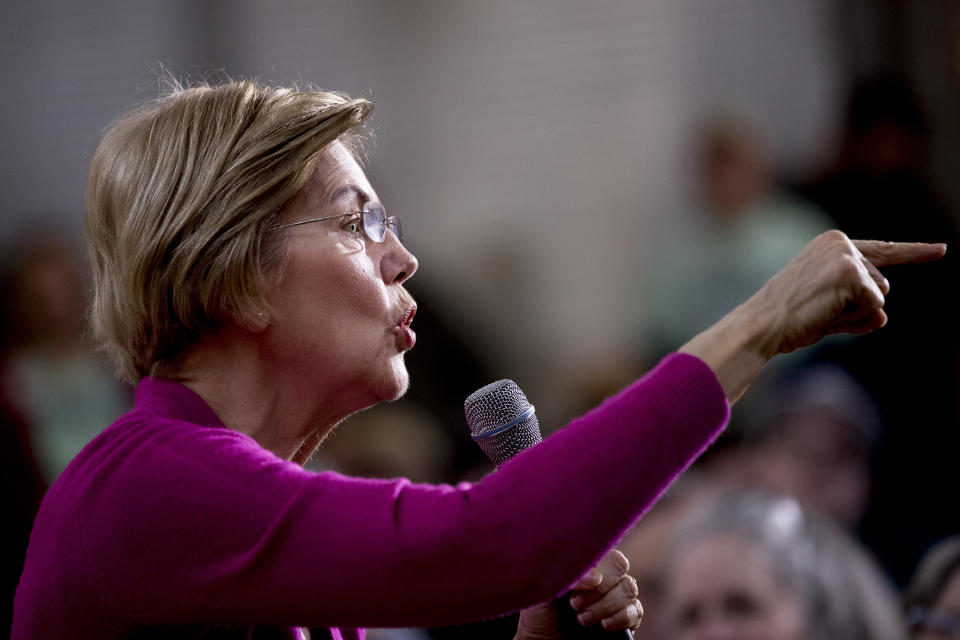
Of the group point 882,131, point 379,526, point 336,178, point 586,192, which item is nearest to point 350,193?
point 336,178

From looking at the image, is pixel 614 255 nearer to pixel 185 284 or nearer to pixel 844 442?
pixel 844 442

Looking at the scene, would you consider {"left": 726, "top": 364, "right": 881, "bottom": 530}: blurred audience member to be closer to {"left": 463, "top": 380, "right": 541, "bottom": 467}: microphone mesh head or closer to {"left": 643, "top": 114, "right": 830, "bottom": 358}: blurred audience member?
{"left": 643, "top": 114, "right": 830, "bottom": 358}: blurred audience member

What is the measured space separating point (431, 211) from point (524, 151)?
0.66m

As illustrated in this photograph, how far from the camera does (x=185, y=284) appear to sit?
1.68 metres

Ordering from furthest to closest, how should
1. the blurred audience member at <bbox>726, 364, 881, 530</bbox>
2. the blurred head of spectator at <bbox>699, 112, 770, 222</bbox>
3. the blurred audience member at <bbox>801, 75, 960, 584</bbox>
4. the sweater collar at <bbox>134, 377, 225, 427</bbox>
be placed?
the blurred head of spectator at <bbox>699, 112, 770, 222</bbox>
the blurred audience member at <bbox>801, 75, 960, 584</bbox>
the blurred audience member at <bbox>726, 364, 881, 530</bbox>
the sweater collar at <bbox>134, 377, 225, 427</bbox>

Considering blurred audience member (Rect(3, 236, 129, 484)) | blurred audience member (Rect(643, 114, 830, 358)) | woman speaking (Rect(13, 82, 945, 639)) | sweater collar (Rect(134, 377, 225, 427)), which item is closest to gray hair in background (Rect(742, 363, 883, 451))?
blurred audience member (Rect(643, 114, 830, 358))

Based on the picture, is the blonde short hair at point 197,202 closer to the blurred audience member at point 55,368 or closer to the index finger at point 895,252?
the index finger at point 895,252

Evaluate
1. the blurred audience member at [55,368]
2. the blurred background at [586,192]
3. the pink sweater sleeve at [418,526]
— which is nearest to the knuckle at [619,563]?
the pink sweater sleeve at [418,526]

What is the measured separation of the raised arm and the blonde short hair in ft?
2.14

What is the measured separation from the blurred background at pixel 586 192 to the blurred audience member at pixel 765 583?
76cm

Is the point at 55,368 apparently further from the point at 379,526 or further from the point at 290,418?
the point at 379,526

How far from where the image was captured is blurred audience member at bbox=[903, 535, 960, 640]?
2975mm

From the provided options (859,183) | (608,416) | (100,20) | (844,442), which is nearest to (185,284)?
(608,416)

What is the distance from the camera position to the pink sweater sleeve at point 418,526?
136 centimetres
